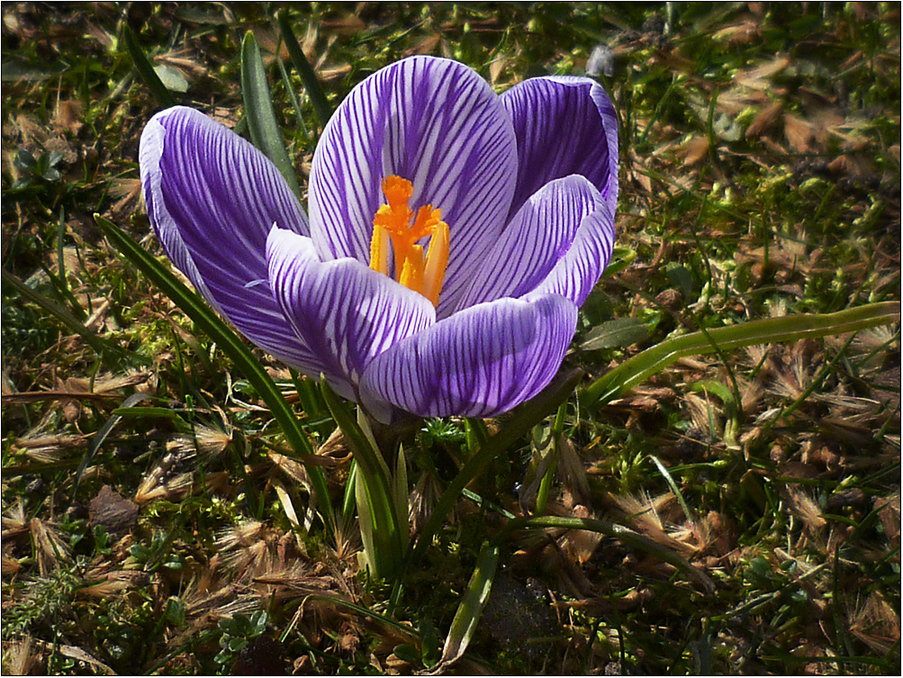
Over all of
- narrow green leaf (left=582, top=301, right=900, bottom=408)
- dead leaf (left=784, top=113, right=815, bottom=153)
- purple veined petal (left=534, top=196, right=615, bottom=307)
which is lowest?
narrow green leaf (left=582, top=301, right=900, bottom=408)

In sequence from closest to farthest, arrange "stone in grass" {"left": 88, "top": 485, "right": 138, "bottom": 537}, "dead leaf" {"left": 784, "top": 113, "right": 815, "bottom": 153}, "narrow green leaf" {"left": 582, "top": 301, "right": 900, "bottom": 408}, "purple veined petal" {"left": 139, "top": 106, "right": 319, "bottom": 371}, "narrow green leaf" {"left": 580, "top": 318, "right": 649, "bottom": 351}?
"purple veined petal" {"left": 139, "top": 106, "right": 319, "bottom": 371}
"narrow green leaf" {"left": 582, "top": 301, "right": 900, "bottom": 408}
"stone in grass" {"left": 88, "top": 485, "right": 138, "bottom": 537}
"narrow green leaf" {"left": 580, "top": 318, "right": 649, "bottom": 351}
"dead leaf" {"left": 784, "top": 113, "right": 815, "bottom": 153}

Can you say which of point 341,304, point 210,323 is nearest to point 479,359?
point 341,304

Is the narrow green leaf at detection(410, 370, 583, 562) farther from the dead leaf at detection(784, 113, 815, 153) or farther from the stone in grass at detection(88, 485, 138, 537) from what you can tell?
the dead leaf at detection(784, 113, 815, 153)

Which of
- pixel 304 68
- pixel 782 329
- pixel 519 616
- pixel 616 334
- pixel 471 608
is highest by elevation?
pixel 304 68

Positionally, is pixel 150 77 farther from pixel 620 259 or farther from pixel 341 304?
pixel 620 259

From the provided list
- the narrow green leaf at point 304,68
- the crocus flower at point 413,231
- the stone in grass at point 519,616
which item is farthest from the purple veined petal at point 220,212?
the stone in grass at point 519,616

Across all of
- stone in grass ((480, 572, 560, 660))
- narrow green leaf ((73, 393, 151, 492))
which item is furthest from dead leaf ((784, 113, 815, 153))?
narrow green leaf ((73, 393, 151, 492))
